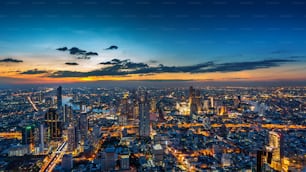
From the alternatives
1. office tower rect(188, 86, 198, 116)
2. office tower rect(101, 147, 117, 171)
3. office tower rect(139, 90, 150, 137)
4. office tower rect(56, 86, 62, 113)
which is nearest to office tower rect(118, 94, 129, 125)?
office tower rect(139, 90, 150, 137)

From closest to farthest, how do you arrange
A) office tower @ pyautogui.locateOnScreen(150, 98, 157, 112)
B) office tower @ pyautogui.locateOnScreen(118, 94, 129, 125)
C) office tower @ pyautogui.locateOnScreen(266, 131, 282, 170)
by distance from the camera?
office tower @ pyautogui.locateOnScreen(266, 131, 282, 170)
office tower @ pyautogui.locateOnScreen(118, 94, 129, 125)
office tower @ pyautogui.locateOnScreen(150, 98, 157, 112)

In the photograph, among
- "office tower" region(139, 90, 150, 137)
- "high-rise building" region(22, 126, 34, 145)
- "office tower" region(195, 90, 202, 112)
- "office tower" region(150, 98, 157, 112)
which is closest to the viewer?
"high-rise building" region(22, 126, 34, 145)

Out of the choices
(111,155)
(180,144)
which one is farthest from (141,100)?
(111,155)

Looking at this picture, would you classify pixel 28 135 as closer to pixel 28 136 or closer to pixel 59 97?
pixel 28 136

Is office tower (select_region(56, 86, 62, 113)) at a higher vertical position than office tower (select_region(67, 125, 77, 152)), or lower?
higher

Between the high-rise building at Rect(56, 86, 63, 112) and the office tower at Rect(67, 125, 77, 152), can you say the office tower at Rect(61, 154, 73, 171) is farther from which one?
the high-rise building at Rect(56, 86, 63, 112)

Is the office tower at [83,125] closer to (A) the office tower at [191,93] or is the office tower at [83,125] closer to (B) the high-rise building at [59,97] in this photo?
(B) the high-rise building at [59,97]

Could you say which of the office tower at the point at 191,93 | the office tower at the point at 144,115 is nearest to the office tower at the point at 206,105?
the office tower at the point at 191,93
